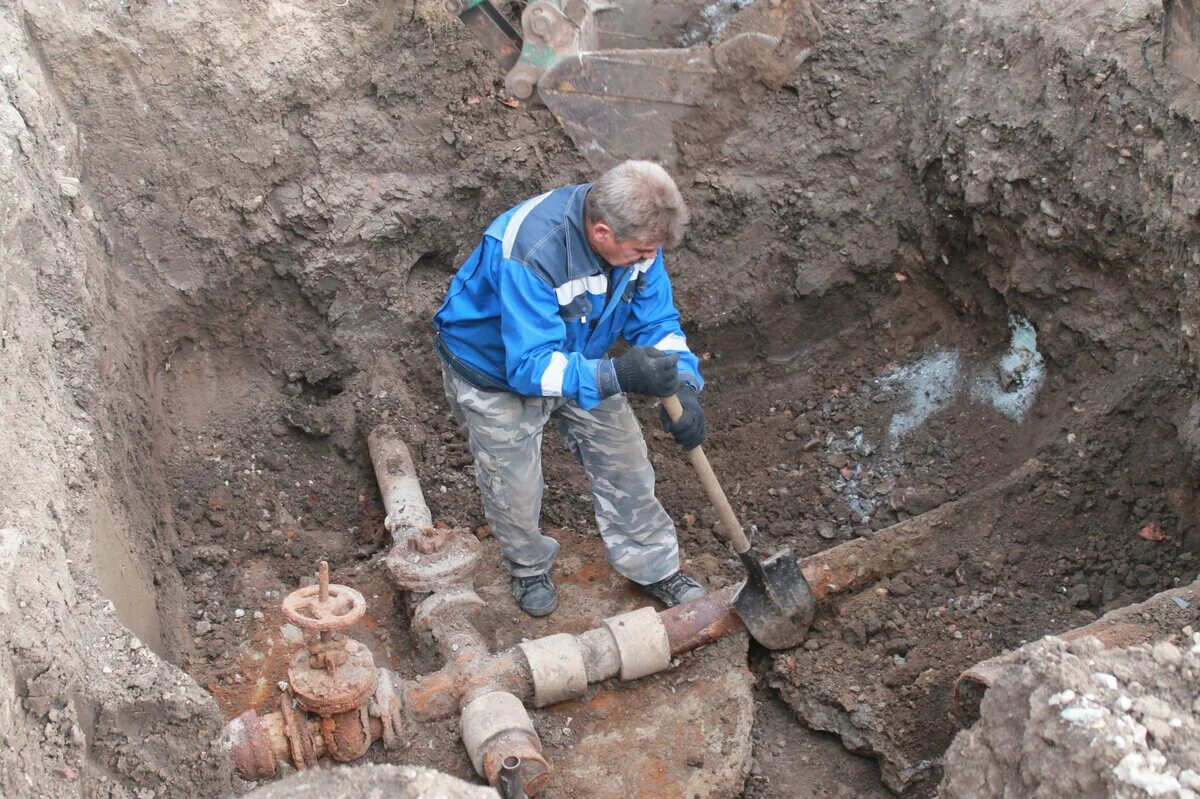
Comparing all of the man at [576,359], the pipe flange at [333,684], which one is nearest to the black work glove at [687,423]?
the man at [576,359]

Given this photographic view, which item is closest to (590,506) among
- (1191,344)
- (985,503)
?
(985,503)

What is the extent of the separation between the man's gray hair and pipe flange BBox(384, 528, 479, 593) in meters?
1.46

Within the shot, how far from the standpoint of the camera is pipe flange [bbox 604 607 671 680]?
4.12m

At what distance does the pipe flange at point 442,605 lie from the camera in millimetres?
4312

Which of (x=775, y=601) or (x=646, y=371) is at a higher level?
(x=646, y=371)

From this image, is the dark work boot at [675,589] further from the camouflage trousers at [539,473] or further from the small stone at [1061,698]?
the small stone at [1061,698]

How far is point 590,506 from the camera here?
208 inches

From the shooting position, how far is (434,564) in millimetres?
4340

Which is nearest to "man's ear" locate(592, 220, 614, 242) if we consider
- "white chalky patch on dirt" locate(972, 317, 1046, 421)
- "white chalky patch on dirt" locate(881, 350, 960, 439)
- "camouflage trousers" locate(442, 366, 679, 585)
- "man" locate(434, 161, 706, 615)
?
"man" locate(434, 161, 706, 615)

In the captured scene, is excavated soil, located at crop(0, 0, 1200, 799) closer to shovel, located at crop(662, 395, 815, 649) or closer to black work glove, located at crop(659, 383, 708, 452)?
shovel, located at crop(662, 395, 815, 649)

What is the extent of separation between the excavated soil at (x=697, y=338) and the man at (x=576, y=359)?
36cm

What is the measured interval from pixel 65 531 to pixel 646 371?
1.96 metres

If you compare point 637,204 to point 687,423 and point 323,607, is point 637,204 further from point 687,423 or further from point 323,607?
point 323,607

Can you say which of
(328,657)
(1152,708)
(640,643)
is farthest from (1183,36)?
(328,657)
